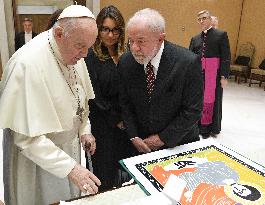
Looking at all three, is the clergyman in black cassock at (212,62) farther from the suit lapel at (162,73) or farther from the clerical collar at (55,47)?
the clerical collar at (55,47)

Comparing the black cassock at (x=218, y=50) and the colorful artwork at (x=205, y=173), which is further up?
the black cassock at (x=218, y=50)

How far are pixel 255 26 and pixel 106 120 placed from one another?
9.00 metres

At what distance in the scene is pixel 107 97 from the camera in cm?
247

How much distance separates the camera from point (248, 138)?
5.35 metres

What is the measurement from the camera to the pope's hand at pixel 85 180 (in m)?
1.45

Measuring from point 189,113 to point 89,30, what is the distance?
3.00 ft

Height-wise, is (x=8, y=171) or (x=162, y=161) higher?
(x=162, y=161)

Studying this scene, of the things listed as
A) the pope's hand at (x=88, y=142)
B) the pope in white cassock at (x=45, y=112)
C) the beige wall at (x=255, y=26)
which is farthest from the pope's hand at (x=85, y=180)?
the beige wall at (x=255, y=26)

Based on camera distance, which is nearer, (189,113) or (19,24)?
(189,113)

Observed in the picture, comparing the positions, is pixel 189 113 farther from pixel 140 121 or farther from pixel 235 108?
pixel 235 108

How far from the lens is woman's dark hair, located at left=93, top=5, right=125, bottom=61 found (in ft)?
7.63

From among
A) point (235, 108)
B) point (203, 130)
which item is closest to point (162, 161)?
point (203, 130)

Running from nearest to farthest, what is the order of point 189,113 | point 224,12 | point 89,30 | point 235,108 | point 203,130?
point 89,30 < point 189,113 < point 203,130 < point 235,108 < point 224,12

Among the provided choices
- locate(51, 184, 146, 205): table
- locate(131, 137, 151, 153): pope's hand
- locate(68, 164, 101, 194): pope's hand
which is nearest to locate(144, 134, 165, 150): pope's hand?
locate(131, 137, 151, 153): pope's hand
